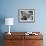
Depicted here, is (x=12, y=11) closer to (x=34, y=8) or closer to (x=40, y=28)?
(x=34, y=8)

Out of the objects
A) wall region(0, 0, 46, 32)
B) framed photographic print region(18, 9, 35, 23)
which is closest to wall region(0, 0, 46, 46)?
wall region(0, 0, 46, 32)

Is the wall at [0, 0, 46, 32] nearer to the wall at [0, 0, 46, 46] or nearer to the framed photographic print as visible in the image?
the wall at [0, 0, 46, 46]

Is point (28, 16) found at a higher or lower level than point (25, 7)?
lower

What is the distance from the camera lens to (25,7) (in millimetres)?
4617

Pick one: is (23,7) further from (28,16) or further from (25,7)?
(28,16)

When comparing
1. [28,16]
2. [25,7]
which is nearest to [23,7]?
[25,7]

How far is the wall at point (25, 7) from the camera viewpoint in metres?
4.61

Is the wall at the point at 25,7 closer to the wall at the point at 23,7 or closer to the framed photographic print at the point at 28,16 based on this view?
the wall at the point at 23,7

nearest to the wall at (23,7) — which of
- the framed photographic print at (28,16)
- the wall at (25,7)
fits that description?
the wall at (25,7)

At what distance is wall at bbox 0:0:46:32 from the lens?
4.61 meters

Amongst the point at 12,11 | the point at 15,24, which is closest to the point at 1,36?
the point at 15,24

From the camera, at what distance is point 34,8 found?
4.63 m

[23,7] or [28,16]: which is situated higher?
[23,7]

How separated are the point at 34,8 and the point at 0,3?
1.19 metres
